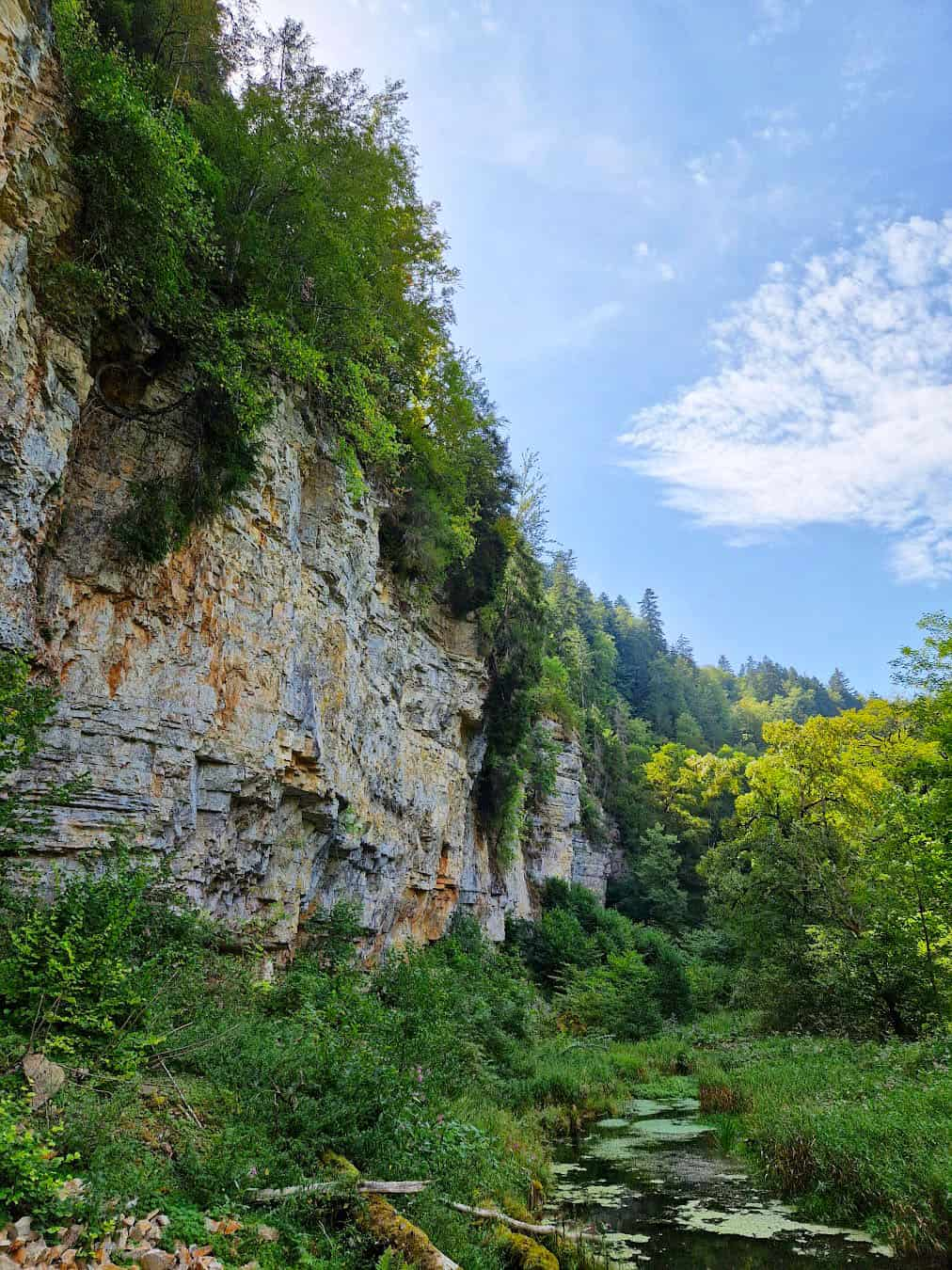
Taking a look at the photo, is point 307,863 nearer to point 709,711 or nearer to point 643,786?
point 643,786

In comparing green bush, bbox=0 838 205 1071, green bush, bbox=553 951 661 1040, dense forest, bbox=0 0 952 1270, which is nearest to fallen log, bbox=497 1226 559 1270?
dense forest, bbox=0 0 952 1270

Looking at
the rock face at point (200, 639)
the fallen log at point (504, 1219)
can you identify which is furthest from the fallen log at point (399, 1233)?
the rock face at point (200, 639)

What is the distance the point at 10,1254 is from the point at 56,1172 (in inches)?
29.4

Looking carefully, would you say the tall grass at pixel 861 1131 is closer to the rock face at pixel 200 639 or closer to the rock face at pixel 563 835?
the rock face at pixel 200 639

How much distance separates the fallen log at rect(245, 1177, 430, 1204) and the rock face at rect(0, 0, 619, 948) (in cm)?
382

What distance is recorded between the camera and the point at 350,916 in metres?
12.7

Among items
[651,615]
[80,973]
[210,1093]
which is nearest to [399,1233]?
[210,1093]

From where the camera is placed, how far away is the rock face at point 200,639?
6840 mm

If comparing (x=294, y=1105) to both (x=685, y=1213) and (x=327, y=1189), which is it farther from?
(x=685, y=1213)

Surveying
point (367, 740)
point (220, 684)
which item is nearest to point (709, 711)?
point (367, 740)

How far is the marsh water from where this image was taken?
7.70 meters

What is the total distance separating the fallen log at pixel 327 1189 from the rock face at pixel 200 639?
12.5 ft

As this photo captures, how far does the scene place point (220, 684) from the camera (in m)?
9.48

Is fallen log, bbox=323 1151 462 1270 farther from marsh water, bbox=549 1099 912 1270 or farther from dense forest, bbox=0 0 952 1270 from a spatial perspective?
marsh water, bbox=549 1099 912 1270
